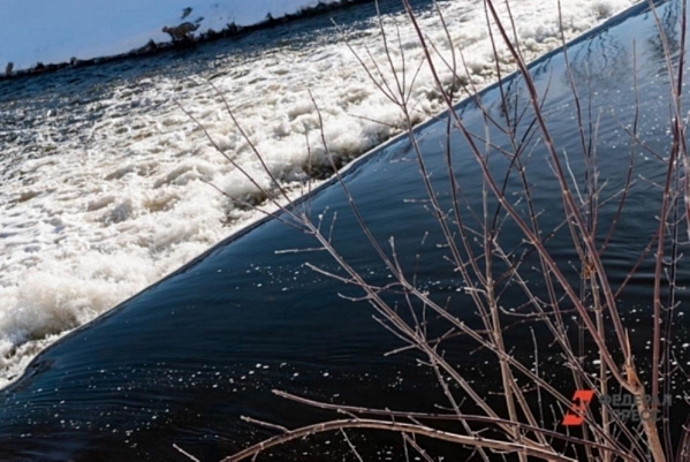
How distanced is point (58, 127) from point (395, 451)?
520 inches

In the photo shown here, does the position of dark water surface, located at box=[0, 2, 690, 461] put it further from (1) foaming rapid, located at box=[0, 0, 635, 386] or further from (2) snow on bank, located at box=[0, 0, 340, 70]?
(2) snow on bank, located at box=[0, 0, 340, 70]

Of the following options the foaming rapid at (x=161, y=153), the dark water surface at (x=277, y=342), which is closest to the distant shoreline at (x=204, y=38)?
the foaming rapid at (x=161, y=153)

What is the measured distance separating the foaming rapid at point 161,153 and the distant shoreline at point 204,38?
5569 millimetres

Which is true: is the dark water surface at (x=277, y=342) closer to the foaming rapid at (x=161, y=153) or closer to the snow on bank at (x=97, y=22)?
the foaming rapid at (x=161, y=153)

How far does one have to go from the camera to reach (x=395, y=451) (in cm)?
380

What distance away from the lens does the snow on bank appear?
25500 millimetres

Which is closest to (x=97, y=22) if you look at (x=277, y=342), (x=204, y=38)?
(x=204, y=38)

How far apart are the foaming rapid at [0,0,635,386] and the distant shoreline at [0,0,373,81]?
557 centimetres

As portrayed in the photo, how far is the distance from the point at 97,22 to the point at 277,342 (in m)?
26.3

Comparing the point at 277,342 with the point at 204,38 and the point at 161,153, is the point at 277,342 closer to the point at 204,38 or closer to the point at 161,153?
the point at 161,153

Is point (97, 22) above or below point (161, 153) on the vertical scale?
above

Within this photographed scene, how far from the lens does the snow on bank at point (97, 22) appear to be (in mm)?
25500

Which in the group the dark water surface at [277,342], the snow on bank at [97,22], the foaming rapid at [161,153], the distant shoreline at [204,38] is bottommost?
the dark water surface at [277,342]

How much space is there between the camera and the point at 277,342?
518 centimetres
